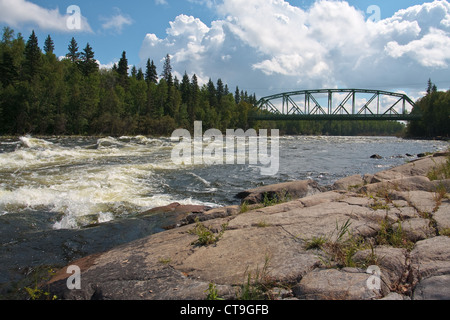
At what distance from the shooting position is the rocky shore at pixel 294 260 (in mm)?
2490

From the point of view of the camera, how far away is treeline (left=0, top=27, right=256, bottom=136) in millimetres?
45406

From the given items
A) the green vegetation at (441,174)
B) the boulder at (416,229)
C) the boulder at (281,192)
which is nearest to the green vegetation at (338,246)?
the boulder at (416,229)

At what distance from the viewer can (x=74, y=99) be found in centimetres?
5212

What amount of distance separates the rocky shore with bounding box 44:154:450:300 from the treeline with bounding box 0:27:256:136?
167 feet

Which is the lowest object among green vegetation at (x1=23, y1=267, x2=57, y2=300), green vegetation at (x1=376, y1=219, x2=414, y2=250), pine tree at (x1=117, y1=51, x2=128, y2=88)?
green vegetation at (x1=23, y1=267, x2=57, y2=300)

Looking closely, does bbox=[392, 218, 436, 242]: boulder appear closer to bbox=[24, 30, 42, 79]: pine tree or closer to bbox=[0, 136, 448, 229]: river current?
bbox=[0, 136, 448, 229]: river current

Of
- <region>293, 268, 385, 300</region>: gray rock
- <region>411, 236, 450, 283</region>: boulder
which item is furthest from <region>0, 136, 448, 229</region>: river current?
<region>411, 236, 450, 283</region>: boulder

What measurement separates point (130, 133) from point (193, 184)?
52758 mm

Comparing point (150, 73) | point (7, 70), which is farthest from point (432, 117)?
point (7, 70)

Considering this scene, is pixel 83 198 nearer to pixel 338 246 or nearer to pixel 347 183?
pixel 338 246

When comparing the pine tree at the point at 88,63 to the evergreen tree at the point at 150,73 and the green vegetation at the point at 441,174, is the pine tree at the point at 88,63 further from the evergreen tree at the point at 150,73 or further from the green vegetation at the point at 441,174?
the green vegetation at the point at 441,174

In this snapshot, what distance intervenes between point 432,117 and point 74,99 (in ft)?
291
